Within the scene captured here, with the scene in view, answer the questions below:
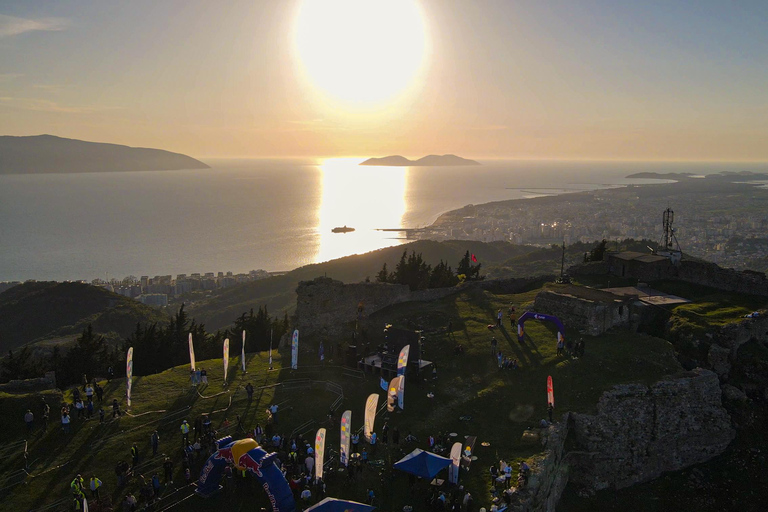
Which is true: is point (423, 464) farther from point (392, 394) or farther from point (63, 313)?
point (63, 313)

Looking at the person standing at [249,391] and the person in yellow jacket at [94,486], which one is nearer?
the person in yellow jacket at [94,486]

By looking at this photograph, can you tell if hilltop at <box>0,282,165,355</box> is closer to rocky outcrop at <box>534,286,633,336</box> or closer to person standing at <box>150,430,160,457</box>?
person standing at <box>150,430,160,457</box>

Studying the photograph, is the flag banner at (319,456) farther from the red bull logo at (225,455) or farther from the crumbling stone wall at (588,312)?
the crumbling stone wall at (588,312)

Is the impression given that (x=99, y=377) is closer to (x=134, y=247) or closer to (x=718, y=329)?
(x=718, y=329)

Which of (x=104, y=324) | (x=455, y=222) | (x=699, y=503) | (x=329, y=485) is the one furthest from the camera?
(x=455, y=222)

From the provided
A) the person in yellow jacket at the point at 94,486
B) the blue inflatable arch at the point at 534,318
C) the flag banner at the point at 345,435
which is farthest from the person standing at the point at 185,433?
the blue inflatable arch at the point at 534,318

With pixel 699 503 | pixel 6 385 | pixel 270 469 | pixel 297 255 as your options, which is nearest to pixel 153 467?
pixel 270 469

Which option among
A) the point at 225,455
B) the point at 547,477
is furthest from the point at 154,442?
the point at 547,477
